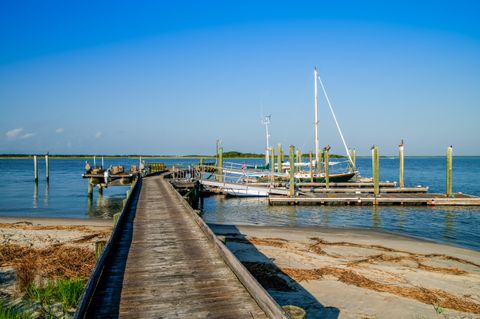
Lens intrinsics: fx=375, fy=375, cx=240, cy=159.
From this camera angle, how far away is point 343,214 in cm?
2300

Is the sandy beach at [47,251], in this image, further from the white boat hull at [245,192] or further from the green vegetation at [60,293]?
the white boat hull at [245,192]

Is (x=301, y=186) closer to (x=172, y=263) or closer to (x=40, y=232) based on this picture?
(x=40, y=232)

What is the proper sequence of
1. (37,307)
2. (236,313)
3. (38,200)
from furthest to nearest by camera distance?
Result: (38,200)
(37,307)
(236,313)

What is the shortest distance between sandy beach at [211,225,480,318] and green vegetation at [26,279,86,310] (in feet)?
12.6

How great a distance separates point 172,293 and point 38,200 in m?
29.1

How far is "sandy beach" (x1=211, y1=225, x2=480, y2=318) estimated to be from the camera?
7426 mm

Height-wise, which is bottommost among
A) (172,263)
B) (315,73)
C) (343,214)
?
(343,214)

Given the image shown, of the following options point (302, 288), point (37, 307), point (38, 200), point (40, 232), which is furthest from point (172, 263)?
point (38, 200)

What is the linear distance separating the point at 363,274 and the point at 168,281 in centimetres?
576

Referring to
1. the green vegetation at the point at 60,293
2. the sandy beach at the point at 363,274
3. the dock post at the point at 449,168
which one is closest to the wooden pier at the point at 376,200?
the dock post at the point at 449,168

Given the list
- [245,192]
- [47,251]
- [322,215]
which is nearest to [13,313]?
[47,251]

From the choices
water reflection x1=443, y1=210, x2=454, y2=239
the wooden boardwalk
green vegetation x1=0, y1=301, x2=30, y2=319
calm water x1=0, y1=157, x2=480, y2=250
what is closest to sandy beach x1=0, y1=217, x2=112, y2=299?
green vegetation x1=0, y1=301, x2=30, y2=319

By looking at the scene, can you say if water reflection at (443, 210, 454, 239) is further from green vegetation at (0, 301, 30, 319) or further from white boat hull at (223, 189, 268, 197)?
green vegetation at (0, 301, 30, 319)

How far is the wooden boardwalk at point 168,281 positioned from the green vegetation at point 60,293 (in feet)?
2.53
